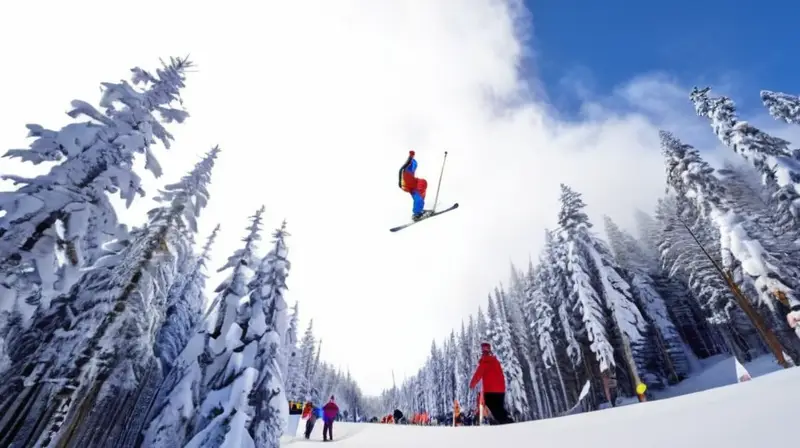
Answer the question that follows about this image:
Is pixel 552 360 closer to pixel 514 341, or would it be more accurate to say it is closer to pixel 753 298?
pixel 514 341

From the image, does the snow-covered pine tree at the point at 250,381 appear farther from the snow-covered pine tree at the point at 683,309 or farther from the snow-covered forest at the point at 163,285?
the snow-covered pine tree at the point at 683,309

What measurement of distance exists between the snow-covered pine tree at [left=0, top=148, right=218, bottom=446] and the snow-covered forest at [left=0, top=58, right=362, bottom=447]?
0.14ft

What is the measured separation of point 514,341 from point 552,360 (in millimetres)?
→ 10199

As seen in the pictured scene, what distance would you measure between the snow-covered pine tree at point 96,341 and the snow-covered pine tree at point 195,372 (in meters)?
1.92

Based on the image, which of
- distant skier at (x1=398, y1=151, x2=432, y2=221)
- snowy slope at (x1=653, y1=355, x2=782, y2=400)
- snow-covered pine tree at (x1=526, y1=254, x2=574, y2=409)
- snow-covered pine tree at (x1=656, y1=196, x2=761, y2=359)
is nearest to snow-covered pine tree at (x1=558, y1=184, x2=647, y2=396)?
snow-covered pine tree at (x1=656, y1=196, x2=761, y2=359)

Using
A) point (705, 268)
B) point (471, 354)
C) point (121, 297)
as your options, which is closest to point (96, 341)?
point (121, 297)

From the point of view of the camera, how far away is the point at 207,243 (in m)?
27.1

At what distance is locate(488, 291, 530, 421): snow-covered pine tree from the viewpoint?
3747 cm

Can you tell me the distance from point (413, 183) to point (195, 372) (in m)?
9.37

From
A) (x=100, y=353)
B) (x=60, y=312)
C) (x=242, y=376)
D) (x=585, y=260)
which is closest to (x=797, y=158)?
(x=585, y=260)

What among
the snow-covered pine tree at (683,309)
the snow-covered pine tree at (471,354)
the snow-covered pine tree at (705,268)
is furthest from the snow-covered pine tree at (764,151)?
the snow-covered pine tree at (471,354)

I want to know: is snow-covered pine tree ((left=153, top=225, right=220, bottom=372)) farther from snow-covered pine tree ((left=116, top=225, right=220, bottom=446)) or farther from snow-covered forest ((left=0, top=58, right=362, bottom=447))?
snow-covered forest ((left=0, top=58, right=362, bottom=447))

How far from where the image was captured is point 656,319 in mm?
37719

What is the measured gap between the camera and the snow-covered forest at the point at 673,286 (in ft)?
66.7
